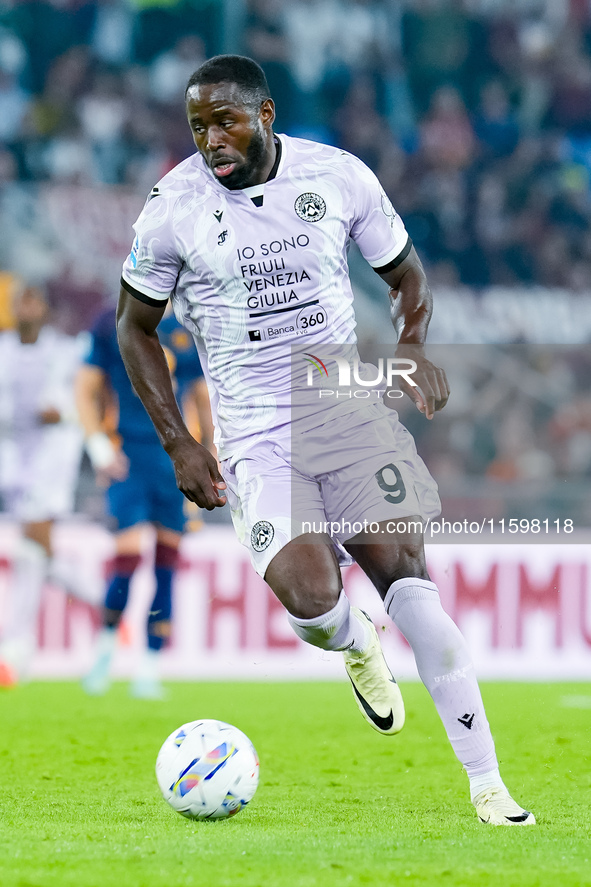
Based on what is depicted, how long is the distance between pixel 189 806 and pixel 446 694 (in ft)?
2.86

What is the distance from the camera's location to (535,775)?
195 inches

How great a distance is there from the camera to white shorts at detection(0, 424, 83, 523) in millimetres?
8952

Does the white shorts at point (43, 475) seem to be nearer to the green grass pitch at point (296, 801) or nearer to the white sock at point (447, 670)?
the green grass pitch at point (296, 801)

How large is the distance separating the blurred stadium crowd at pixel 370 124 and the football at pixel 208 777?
8.97 metres

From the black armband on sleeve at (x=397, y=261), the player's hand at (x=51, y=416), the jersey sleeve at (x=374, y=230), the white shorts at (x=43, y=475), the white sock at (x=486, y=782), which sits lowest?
the white shorts at (x=43, y=475)

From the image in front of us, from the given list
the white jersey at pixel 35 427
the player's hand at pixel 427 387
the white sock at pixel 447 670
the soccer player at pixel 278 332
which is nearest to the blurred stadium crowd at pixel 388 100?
the white jersey at pixel 35 427

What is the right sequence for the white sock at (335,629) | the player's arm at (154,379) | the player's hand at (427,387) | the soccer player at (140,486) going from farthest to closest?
the soccer player at (140,486)
the player's arm at (154,379)
the white sock at (335,629)
the player's hand at (427,387)

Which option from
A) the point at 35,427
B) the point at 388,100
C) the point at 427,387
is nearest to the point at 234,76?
the point at 427,387

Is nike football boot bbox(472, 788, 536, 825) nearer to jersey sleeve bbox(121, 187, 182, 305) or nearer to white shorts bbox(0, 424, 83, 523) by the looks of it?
jersey sleeve bbox(121, 187, 182, 305)

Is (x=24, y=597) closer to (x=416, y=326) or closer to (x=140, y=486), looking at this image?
(x=140, y=486)

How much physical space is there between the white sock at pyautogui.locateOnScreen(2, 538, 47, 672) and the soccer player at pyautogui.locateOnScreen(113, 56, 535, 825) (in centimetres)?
455

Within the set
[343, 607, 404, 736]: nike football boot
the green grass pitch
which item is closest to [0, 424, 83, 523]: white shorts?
the green grass pitch

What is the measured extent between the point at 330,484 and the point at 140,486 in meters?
3.74

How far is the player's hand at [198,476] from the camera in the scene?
13.4ft
